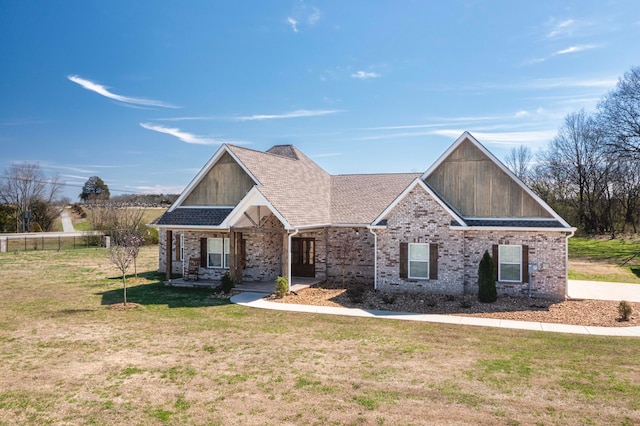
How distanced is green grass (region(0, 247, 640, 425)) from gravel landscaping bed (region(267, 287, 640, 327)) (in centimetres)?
204

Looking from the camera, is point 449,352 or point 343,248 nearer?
point 449,352

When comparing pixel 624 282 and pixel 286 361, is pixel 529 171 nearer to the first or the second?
pixel 624 282

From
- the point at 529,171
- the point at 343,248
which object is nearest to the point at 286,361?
the point at 343,248

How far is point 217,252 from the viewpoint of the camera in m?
22.9

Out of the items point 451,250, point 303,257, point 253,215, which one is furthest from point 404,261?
point 253,215

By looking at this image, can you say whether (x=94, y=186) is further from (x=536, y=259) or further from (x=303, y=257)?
(x=536, y=259)

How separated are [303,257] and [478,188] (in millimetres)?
9756

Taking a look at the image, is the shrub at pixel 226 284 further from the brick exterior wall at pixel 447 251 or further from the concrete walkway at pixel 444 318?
the brick exterior wall at pixel 447 251

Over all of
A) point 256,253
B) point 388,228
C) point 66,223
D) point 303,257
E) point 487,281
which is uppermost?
point 388,228

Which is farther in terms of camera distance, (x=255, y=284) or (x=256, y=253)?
(x=256, y=253)

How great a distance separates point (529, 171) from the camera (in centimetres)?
6275

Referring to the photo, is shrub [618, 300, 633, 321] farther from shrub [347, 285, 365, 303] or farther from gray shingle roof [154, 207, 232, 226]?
gray shingle roof [154, 207, 232, 226]

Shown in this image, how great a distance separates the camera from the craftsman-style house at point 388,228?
18.3 metres

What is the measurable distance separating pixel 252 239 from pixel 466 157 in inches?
442
